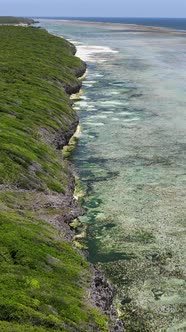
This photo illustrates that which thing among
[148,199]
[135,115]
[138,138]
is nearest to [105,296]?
[148,199]

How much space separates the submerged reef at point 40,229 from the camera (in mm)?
20598

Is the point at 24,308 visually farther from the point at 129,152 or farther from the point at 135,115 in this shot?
the point at 135,115

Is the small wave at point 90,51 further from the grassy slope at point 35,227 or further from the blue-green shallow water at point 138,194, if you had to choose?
the grassy slope at point 35,227

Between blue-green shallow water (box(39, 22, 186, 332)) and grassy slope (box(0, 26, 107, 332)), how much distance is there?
2.92 meters

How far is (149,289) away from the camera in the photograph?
25891mm

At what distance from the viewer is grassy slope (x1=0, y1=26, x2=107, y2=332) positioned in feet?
A: 67.0

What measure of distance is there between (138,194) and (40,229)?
43.7ft

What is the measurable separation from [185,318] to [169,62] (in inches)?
4374

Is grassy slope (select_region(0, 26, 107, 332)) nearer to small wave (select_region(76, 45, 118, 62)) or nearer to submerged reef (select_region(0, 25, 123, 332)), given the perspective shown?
submerged reef (select_region(0, 25, 123, 332))

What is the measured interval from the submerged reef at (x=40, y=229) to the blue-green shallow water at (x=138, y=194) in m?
1.89

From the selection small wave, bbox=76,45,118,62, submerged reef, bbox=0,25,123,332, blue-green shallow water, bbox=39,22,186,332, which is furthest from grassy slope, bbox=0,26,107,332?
small wave, bbox=76,45,118,62

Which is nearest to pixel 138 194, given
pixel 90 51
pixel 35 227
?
pixel 35 227

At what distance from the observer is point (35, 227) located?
90.9ft

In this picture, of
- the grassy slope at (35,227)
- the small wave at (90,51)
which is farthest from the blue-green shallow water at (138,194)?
the small wave at (90,51)
